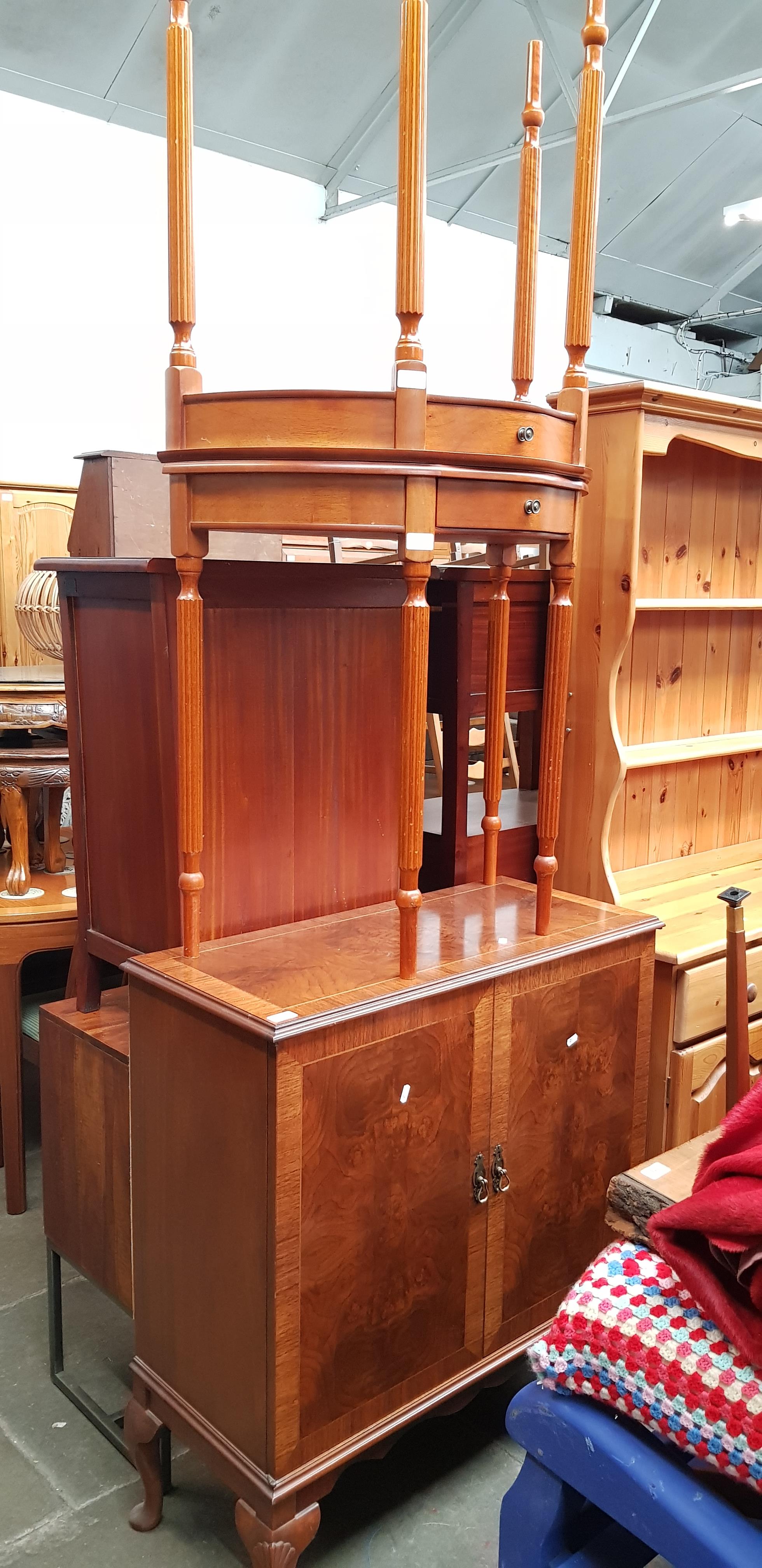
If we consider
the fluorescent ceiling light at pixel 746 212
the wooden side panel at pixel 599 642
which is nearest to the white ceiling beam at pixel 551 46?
the fluorescent ceiling light at pixel 746 212

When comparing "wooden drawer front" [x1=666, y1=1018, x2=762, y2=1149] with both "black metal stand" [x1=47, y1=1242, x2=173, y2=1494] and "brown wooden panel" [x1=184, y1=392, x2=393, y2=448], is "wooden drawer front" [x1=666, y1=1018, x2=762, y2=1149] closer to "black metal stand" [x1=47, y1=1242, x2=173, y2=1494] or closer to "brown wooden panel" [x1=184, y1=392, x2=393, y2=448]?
"black metal stand" [x1=47, y1=1242, x2=173, y2=1494]

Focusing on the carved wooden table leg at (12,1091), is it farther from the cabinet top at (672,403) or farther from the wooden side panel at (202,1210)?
the cabinet top at (672,403)

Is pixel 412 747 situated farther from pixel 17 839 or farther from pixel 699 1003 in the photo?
pixel 17 839

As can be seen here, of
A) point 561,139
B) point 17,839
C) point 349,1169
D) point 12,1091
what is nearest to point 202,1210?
point 349,1169

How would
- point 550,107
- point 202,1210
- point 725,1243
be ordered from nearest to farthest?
point 725,1243 → point 202,1210 → point 550,107

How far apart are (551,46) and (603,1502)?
19.6 ft

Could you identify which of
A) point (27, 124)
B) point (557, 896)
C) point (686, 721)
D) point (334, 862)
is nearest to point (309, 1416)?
point (334, 862)

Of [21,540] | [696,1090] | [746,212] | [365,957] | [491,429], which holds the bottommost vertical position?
[696,1090]

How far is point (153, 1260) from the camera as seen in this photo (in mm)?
1622

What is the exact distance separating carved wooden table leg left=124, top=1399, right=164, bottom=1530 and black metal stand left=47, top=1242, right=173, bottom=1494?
0.43ft

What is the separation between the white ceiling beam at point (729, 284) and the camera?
8469mm

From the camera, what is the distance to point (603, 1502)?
937 millimetres

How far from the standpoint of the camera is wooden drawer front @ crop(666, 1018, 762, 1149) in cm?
214

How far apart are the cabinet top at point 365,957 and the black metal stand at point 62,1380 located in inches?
30.1
